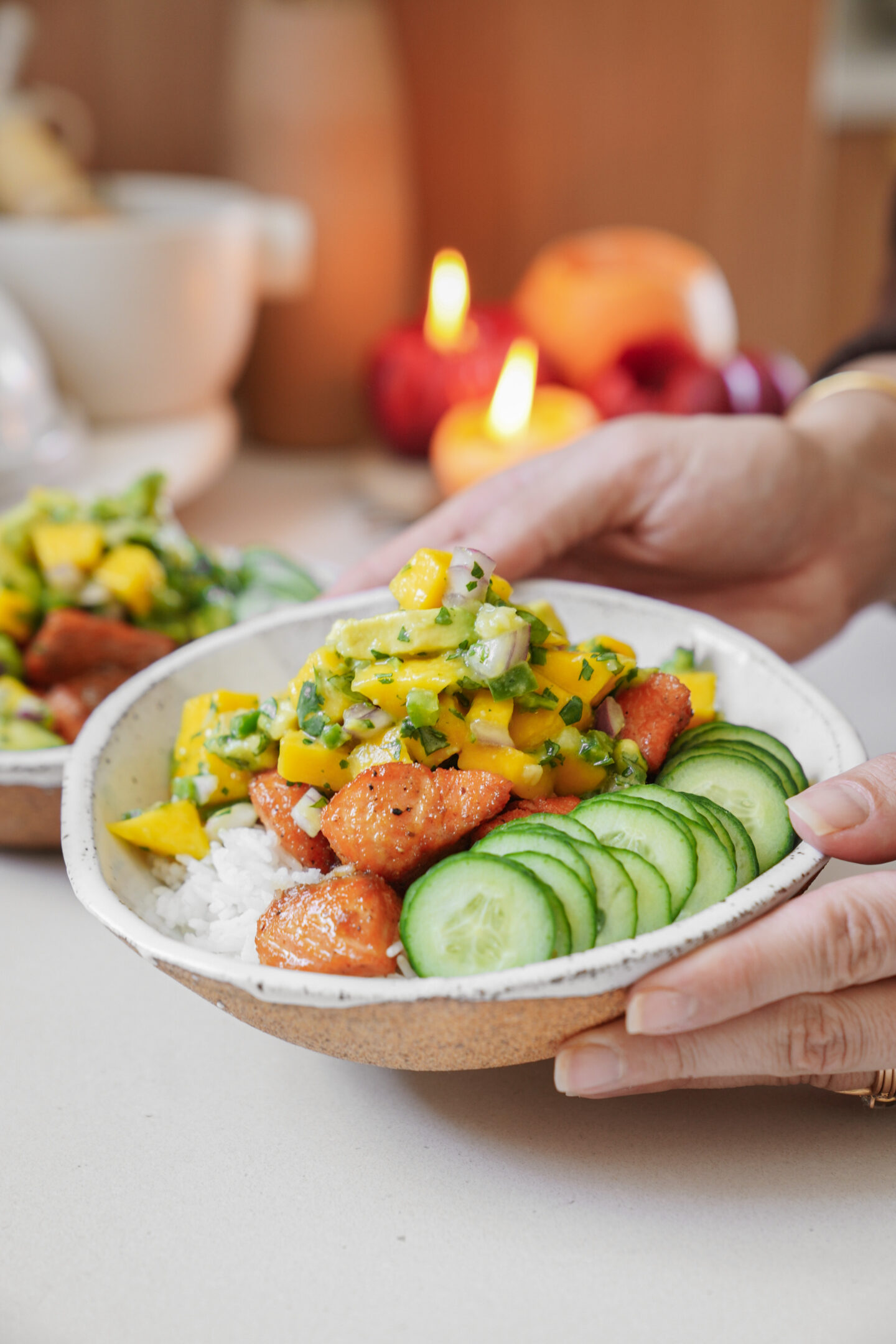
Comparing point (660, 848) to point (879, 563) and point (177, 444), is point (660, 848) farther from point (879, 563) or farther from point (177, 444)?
point (177, 444)

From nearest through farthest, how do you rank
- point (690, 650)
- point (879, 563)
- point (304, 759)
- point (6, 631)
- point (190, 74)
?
point (304, 759), point (690, 650), point (6, 631), point (879, 563), point (190, 74)

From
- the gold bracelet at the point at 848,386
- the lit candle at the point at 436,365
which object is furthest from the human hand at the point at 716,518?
the lit candle at the point at 436,365

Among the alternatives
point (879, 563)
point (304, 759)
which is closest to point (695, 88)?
point (879, 563)

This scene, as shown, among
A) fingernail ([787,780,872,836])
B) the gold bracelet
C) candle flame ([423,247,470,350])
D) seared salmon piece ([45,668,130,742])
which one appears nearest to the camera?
fingernail ([787,780,872,836])

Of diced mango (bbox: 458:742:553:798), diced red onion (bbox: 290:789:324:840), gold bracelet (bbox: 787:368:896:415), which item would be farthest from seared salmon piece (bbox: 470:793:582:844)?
gold bracelet (bbox: 787:368:896:415)

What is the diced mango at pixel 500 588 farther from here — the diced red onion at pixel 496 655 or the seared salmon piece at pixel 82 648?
the seared salmon piece at pixel 82 648

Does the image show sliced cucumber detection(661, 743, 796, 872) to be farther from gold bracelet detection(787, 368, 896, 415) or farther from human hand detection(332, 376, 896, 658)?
gold bracelet detection(787, 368, 896, 415)
